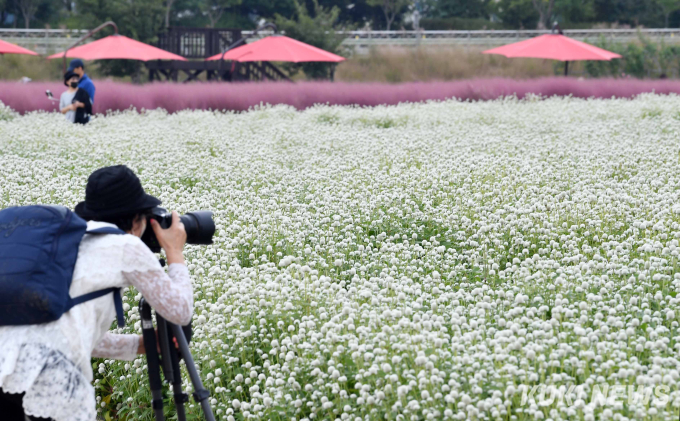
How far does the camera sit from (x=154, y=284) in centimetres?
277

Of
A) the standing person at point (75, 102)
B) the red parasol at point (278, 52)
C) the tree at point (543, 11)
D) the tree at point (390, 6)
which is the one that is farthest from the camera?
the tree at point (390, 6)

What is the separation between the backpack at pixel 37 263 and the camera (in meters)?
2.49

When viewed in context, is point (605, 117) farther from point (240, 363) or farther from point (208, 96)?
point (240, 363)

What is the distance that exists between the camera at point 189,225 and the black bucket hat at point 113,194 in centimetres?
11

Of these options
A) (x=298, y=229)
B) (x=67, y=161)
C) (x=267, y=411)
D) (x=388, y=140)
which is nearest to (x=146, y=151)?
(x=67, y=161)

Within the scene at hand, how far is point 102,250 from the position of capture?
8.87ft

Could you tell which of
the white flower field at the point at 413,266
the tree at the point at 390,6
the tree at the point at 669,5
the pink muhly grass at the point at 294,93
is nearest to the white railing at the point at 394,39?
the tree at the point at 669,5

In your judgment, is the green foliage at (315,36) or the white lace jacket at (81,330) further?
the green foliage at (315,36)

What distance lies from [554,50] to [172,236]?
21.4 metres

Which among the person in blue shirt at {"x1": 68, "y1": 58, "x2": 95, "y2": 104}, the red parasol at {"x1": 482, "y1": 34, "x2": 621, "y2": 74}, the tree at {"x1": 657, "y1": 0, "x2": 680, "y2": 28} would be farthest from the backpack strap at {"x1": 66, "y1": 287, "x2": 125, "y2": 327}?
the tree at {"x1": 657, "y1": 0, "x2": 680, "y2": 28}

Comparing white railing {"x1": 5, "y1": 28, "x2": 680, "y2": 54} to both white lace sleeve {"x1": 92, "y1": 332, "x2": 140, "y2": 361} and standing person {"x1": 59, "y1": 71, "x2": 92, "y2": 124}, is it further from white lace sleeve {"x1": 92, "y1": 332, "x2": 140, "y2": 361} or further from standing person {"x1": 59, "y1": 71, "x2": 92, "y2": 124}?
white lace sleeve {"x1": 92, "y1": 332, "x2": 140, "y2": 361}

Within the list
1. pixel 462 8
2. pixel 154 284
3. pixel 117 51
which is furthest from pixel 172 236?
pixel 462 8

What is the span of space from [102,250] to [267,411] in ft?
3.67

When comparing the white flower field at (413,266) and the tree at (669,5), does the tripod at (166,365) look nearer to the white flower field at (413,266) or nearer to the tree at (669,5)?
the white flower field at (413,266)
